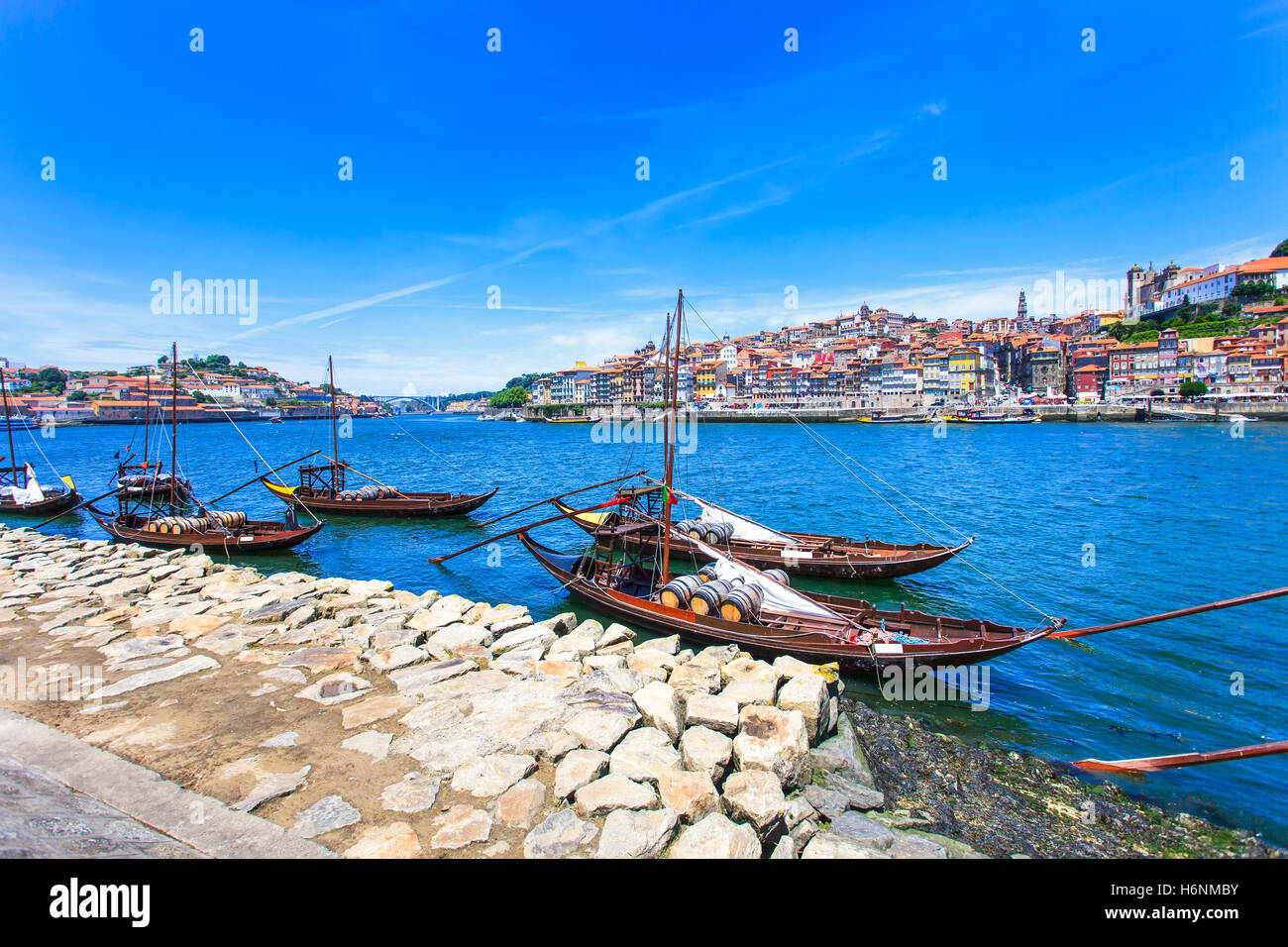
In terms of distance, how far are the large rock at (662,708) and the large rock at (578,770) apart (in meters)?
1.13

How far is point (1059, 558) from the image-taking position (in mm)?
22219

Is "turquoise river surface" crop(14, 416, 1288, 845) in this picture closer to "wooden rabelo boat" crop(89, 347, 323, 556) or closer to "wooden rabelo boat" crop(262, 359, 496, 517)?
"wooden rabelo boat" crop(262, 359, 496, 517)

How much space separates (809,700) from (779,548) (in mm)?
13471

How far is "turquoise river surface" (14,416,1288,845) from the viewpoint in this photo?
34.6 feet

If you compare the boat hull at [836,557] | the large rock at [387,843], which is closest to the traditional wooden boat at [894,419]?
the boat hull at [836,557]

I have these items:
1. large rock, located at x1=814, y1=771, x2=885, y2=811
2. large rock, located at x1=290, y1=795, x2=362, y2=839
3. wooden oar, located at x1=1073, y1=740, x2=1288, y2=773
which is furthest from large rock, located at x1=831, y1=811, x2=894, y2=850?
large rock, located at x1=290, y1=795, x2=362, y2=839

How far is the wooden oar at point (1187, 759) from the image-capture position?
4.84 meters

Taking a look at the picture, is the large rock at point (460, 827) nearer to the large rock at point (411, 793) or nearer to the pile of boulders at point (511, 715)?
the pile of boulders at point (511, 715)

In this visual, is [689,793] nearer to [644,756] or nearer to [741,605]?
[644,756]

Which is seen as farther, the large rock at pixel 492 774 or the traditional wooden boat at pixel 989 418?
the traditional wooden boat at pixel 989 418

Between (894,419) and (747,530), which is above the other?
(894,419)

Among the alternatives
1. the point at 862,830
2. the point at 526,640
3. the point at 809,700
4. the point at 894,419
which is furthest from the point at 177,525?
the point at 894,419

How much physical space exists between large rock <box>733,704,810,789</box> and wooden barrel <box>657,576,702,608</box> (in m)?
6.30

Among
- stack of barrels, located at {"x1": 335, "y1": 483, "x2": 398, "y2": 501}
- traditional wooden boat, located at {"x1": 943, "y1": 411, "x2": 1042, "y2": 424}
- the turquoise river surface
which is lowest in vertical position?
the turquoise river surface
